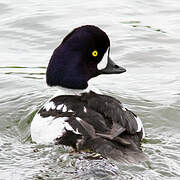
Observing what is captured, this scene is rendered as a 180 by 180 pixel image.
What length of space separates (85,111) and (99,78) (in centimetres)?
347

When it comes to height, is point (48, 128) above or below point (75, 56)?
below

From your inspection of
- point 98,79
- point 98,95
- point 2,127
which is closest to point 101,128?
point 98,95

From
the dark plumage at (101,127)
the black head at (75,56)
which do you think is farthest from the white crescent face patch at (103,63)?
the dark plumage at (101,127)

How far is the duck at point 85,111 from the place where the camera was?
6.83 metres

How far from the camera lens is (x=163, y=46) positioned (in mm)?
12156

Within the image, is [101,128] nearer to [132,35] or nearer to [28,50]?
[28,50]

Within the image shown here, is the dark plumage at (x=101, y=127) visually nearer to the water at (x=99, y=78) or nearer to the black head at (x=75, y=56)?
the water at (x=99, y=78)

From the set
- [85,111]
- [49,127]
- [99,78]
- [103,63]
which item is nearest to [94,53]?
[103,63]

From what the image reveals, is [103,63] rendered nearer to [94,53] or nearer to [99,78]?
[94,53]

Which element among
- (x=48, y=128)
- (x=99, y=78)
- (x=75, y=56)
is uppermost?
(x=75, y=56)

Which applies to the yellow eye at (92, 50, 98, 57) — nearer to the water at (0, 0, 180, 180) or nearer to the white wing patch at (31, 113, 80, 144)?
the white wing patch at (31, 113, 80, 144)

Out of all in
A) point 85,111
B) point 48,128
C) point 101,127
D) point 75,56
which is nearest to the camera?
point 101,127

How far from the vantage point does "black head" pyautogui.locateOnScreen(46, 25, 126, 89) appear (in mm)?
7777

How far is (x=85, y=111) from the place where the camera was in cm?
718
